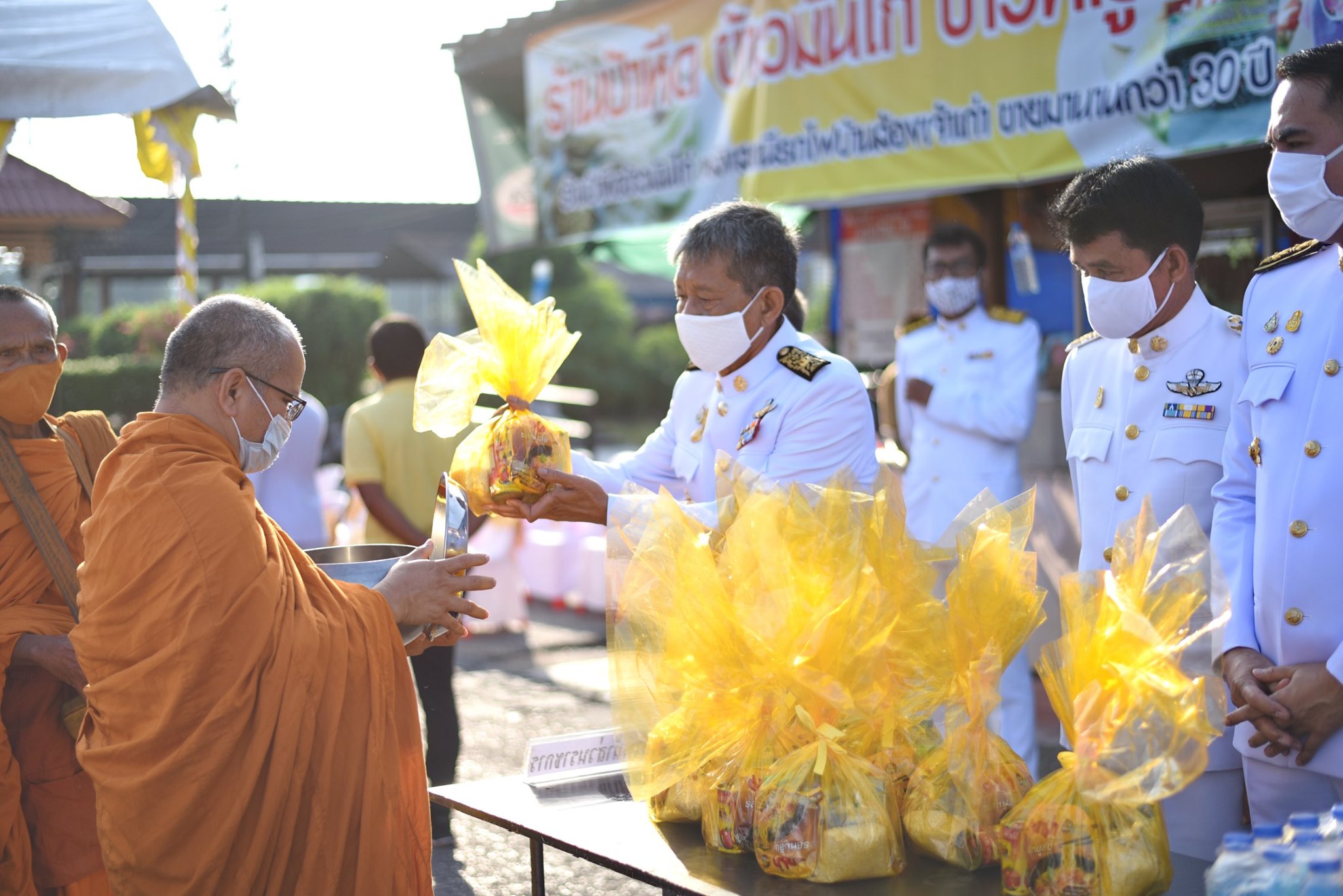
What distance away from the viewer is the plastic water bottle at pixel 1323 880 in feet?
5.11

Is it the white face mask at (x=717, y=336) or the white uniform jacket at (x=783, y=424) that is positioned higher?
the white face mask at (x=717, y=336)

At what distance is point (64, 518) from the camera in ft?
11.0

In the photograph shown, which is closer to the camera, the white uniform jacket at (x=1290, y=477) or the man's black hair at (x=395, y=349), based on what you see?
the white uniform jacket at (x=1290, y=477)

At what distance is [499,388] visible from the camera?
3.13m

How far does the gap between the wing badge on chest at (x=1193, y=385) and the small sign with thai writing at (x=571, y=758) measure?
1.60 m

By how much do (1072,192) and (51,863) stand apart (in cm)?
317

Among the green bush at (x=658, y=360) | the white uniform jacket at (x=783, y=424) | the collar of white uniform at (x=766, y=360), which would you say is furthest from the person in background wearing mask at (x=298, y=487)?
the green bush at (x=658, y=360)

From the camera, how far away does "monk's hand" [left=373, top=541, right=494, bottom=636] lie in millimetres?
2648

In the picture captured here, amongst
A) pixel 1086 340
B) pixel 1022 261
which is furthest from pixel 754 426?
pixel 1022 261

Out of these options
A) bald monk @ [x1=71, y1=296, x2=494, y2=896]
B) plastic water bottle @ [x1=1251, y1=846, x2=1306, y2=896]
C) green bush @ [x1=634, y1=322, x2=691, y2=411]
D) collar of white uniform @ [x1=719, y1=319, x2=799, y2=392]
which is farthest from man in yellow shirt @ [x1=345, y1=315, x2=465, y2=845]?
green bush @ [x1=634, y1=322, x2=691, y2=411]

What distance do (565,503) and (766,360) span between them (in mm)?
681

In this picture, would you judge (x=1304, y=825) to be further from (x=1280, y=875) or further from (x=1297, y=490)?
(x=1297, y=490)

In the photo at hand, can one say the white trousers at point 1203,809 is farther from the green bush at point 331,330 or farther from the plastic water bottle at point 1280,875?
the green bush at point 331,330

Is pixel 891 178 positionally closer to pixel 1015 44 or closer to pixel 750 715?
pixel 1015 44
